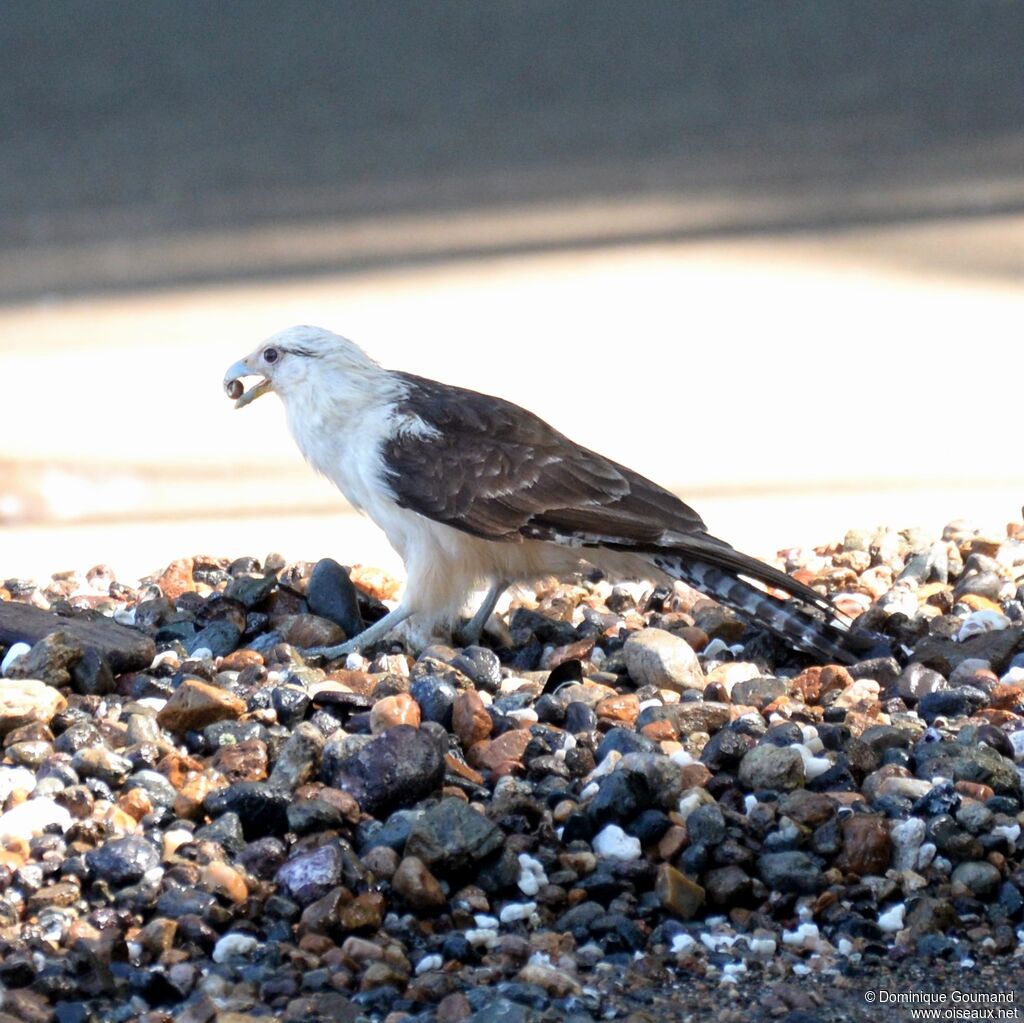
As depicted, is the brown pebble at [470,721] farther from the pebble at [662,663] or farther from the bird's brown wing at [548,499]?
the bird's brown wing at [548,499]

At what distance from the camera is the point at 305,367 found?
14.4 ft

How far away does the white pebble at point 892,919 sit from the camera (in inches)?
109

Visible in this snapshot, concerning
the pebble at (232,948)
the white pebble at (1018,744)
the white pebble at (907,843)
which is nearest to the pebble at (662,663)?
the white pebble at (1018,744)


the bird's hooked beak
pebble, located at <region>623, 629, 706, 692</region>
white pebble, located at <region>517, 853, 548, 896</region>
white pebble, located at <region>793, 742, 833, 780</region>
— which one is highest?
the bird's hooked beak

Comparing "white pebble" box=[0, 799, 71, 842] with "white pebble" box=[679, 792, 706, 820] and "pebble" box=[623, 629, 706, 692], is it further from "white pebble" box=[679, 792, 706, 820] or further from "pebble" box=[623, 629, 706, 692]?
"pebble" box=[623, 629, 706, 692]

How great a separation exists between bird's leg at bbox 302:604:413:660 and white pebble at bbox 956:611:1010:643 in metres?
1.33

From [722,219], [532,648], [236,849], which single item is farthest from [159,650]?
[722,219]

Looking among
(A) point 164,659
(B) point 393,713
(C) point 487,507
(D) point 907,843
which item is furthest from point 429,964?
(C) point 487,507

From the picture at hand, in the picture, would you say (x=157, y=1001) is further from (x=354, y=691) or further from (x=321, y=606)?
(x=321, y=606)

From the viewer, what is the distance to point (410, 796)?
3016mm

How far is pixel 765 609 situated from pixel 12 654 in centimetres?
171

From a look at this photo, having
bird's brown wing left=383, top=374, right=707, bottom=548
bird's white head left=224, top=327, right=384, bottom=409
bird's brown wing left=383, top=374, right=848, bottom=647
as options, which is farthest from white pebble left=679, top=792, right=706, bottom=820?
bird's white head left=224, top=327, right=384, bottom=409

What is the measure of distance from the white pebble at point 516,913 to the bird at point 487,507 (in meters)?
1.29

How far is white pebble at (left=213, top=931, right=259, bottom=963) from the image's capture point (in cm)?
266
